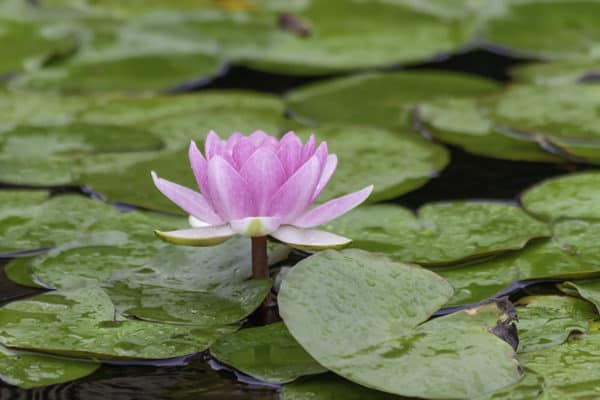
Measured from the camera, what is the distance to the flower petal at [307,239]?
4.52 ft

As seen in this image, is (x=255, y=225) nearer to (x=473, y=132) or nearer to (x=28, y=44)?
(x=473, y=132)

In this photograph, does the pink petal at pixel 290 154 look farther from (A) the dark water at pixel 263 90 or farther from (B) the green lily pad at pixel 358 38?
→ (B) the green lily pad at pixel 358 38

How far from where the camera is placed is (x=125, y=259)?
5.31 feet

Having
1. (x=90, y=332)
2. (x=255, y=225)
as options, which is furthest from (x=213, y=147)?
(x=90, y=332)

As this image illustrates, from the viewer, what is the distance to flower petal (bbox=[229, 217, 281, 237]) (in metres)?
1.34

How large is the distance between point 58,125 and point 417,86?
948 millimetres

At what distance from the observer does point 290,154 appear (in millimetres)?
1383

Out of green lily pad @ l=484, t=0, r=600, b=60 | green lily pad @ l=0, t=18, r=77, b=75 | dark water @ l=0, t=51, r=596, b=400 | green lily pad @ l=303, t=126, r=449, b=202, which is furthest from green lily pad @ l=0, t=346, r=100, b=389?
green lily pad @ l=484, t=0, r=600, b=60

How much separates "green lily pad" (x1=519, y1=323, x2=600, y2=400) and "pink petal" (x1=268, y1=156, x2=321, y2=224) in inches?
14.6

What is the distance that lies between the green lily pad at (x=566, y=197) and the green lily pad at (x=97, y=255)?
66 centimetres

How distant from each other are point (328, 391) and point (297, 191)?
290mm

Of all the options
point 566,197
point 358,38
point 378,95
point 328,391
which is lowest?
point 328,391

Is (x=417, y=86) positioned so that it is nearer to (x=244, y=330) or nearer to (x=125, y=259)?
(x=125, y=259)

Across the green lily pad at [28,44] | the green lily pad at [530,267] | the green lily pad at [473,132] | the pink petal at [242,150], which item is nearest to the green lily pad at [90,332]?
the pink petal at [242,150]
